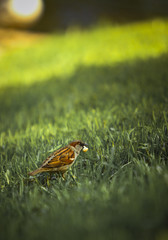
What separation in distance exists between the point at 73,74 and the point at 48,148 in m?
3.51

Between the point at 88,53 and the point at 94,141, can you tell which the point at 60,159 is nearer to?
the point at 94,141

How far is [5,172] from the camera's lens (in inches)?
98.2

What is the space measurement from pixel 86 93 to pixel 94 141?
2208mm

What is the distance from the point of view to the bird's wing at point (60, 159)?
2.12 meters

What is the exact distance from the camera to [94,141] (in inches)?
100

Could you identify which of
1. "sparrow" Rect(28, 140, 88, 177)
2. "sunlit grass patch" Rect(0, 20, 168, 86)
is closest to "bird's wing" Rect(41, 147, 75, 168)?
"sparrow" Rect(28, 140, 88, 177)

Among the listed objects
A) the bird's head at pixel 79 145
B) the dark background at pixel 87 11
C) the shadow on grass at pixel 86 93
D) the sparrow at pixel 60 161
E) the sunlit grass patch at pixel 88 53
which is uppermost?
the dark background at pixel 87 11

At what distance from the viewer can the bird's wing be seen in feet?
6.94

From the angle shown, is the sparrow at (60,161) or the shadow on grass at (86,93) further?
the shadow on grass at (86,93)

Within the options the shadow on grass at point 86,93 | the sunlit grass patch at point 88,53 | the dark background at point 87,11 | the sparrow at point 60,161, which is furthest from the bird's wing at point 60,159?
the dark background at point 87,11

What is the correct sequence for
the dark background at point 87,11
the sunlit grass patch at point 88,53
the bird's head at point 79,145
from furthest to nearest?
the dark background at point 87,11 → the sunlit grass patch at point 88,53 → the bird's head at point 79,145

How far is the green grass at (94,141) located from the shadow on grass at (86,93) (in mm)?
23

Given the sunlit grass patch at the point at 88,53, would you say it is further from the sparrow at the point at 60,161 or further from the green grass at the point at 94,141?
the sparrow at the point at 60,161

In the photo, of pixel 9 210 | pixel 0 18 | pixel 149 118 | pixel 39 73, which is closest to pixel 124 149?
pixel 149 118
